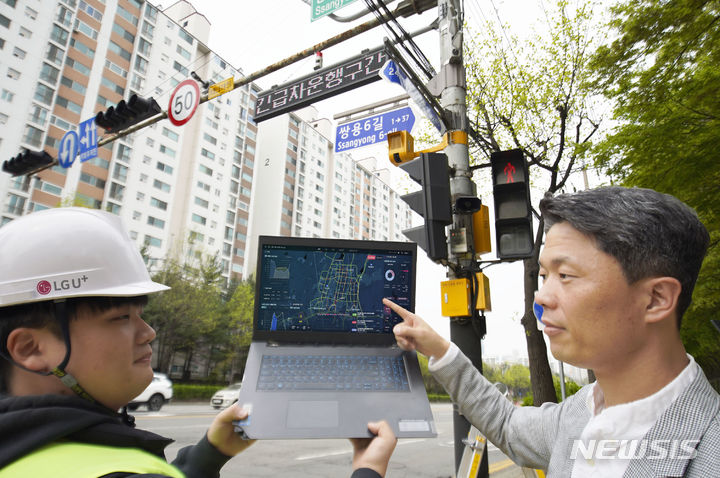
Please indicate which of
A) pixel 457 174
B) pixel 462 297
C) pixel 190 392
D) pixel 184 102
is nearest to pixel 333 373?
pixel 462 297

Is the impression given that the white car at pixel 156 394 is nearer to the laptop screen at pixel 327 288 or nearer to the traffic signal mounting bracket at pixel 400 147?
the traffic signal mounting bracket at pixel 400 147

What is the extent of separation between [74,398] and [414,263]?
4.34 ft

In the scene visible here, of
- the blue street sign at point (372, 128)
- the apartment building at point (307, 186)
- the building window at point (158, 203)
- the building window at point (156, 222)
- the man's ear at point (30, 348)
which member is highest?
the apartment building at point (307, 186)

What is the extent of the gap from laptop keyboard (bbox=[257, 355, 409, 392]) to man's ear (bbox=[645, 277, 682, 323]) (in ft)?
2.62

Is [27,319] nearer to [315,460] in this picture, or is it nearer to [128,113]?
[128,113]

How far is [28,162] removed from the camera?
9.20 metres

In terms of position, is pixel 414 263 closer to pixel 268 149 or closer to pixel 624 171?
pixel 624 171

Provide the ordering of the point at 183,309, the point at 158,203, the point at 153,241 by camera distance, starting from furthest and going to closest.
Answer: the point at 158,203 < the point at 153,241 < the point at 183,309

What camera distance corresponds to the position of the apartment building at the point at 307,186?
180ft

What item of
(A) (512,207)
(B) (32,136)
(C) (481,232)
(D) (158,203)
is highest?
(B) (32,136)

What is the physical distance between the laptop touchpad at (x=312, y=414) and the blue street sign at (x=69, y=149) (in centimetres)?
922

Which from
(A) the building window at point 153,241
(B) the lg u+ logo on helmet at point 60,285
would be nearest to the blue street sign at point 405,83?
(B) the lg u+ logo on helmet at point 60,285

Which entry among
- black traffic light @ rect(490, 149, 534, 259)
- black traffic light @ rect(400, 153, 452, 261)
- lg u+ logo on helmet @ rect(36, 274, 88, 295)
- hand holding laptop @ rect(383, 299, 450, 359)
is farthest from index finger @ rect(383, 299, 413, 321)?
black traffic light @ rect(490, 149, 534, 259)

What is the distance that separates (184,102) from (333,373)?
6729 mm
